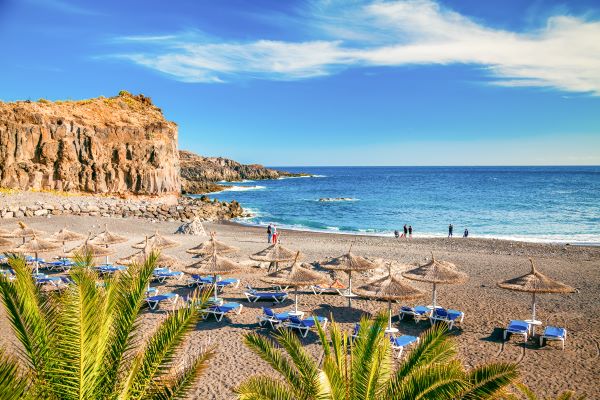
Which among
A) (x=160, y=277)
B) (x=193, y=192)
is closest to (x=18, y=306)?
(x=160, y=277)

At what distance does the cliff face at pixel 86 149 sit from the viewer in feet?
142

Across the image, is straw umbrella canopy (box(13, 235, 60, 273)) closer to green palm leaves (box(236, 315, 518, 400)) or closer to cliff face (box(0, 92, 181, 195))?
green palm leaves (box(236, 315, 518, 400))

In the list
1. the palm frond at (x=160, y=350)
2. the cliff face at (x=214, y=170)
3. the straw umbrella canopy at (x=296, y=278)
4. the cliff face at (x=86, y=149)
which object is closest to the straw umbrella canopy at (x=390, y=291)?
the straw umbrella canopy at (x=296, y=278)

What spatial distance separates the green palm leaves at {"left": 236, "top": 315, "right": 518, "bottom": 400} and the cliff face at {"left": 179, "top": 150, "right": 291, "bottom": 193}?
10035 centimetres

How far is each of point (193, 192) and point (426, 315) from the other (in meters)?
67.5

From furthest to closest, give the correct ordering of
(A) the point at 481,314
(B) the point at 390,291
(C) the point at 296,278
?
1. (A) the point at 481,314
2. (C) the point at 296,278
3. (B) the point at 390,291

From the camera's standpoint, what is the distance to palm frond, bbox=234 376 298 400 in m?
5.25

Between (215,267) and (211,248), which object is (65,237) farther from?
(215,267)

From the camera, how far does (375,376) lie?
5.44 meters

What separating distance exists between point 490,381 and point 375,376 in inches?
52.2

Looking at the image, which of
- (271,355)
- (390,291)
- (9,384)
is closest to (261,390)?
(271,355)

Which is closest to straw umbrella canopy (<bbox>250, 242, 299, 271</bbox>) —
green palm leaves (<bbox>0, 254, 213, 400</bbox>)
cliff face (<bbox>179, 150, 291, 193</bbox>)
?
green palm leaves (<bbox>0, 254, 213, 400</bbox>)

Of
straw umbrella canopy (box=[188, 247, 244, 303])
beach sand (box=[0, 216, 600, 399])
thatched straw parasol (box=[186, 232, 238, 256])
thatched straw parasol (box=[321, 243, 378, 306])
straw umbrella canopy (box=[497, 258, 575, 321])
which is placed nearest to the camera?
beach sand (box=[0, 216, 600, 399])

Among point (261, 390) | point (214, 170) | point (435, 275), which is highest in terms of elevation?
point (261, 390)
